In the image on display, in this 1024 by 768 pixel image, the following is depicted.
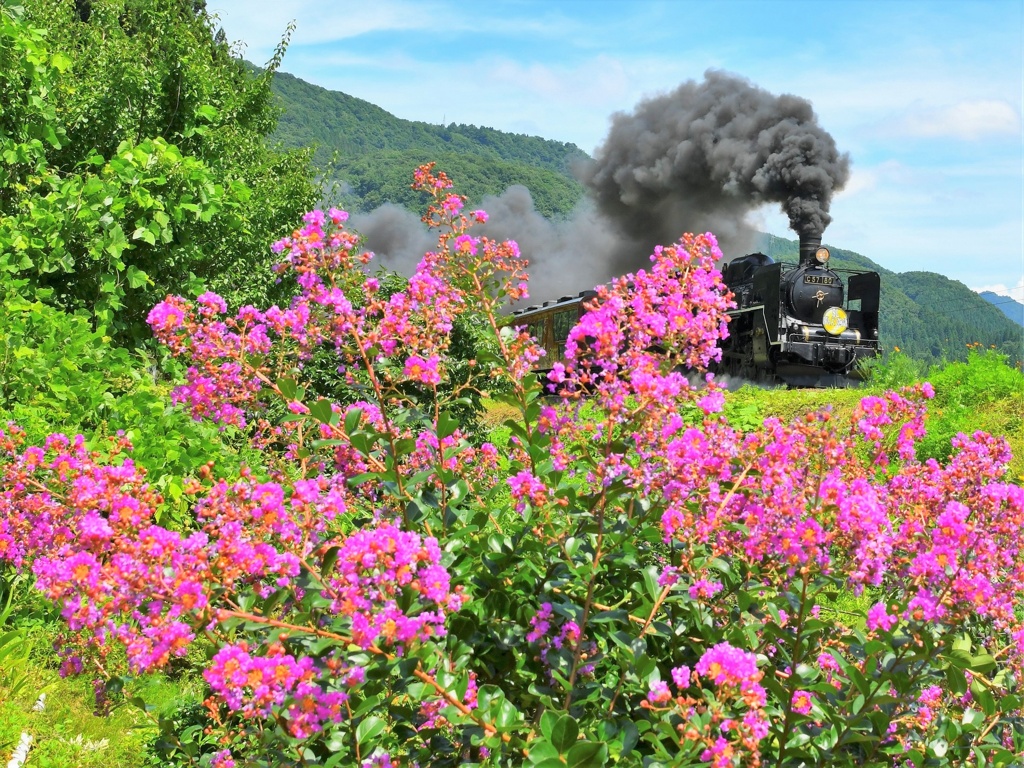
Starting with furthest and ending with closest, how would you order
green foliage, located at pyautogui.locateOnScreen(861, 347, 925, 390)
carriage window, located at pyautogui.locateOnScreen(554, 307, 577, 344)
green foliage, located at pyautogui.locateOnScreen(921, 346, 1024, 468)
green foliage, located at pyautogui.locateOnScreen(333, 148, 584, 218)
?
green foliage, located at pyautogui.locateOnScreen(333, 148, 584, 218) → carriage window, located at pyautogui.locateOnScreen(554, 307, 577, 344) → green foliage, located at pyautogui.locateOnScreen(861, 347, 925, 390) → green foliage, located at pyautogui.locateOnScreen(921, 346, 1024, 468)

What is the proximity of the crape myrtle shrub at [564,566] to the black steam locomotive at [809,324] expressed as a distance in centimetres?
1458

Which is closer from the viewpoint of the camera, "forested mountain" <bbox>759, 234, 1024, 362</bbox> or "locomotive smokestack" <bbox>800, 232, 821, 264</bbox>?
"locomotive smokestack" <bbox>800, 232, 821, 264</bbox>

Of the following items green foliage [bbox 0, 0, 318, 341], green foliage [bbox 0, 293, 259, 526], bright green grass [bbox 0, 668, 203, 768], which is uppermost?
green foliage [bbox 0, 0, 318, 341]

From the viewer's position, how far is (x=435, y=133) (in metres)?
148

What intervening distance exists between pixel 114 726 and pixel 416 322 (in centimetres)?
218

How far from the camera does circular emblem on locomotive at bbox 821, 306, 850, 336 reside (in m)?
16.8

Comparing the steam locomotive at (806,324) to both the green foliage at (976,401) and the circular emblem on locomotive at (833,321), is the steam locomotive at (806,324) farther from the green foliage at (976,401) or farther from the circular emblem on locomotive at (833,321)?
the green foliage at (976,401)

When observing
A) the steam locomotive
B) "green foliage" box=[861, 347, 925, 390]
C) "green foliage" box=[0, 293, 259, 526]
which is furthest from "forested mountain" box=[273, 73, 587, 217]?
"green foliage" box=[0, 293, 259, 526]

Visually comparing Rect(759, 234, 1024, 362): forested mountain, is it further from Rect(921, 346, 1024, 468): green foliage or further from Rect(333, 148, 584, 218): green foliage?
Rect(921, 346, 1024, 468): green foliage

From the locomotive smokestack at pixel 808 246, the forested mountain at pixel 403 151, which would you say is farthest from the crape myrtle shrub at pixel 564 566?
the forested mountain at pixel 403 151

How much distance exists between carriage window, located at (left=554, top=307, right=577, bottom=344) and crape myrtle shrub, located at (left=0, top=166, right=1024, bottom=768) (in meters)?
17.8

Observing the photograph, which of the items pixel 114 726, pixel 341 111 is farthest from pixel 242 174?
pixel 341 111

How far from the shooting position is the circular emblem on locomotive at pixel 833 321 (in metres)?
16.8

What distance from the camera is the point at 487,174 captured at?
314 feet
